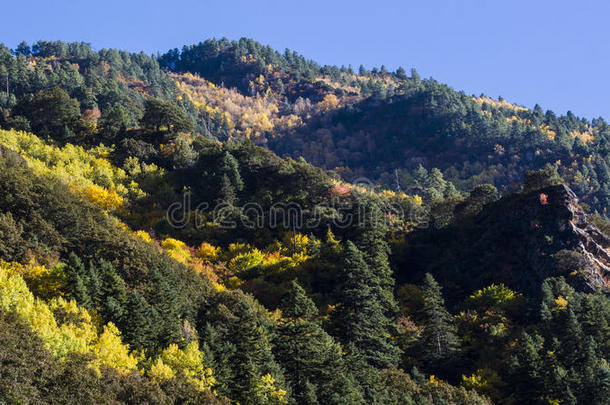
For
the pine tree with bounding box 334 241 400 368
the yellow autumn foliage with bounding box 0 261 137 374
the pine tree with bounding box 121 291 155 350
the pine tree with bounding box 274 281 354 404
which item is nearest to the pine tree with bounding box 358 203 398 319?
the pine tree with bounding box 334 241 400 368

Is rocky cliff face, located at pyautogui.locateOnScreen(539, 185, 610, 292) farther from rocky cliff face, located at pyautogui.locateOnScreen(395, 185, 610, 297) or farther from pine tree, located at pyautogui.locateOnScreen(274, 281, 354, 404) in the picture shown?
pine tree, located at pyautogui.locateOnScreen(274, 281, 354, 404)

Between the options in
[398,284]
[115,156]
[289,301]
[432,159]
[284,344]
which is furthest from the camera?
[432,159]

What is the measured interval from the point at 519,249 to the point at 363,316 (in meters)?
21.8

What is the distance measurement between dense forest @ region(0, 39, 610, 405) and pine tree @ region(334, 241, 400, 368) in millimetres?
206

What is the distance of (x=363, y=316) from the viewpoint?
5866cm

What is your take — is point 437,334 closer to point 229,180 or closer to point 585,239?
point 585,239

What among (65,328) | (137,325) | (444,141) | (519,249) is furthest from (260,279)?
(444,141)

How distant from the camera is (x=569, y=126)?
166875 millimetres

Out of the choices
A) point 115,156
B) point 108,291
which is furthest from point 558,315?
point 115,156

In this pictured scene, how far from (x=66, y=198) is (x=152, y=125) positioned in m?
38.7

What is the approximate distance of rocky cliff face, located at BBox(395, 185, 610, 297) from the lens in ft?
213

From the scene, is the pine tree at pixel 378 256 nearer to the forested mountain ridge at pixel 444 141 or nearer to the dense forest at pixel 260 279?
the dense forest at pixel 260 279

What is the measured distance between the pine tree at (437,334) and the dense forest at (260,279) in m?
0.16

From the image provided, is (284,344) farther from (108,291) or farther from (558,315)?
(558,315)
